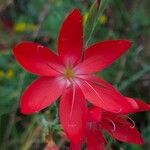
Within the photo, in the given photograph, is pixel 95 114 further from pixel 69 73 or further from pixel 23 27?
pixel 23 27

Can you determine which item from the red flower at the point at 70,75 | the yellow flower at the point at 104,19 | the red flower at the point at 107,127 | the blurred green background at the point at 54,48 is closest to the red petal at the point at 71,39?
the red flower at the point at 70,75

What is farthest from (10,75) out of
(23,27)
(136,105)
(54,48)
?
(136,105)

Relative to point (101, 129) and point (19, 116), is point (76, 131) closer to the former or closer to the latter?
point (101, 129)

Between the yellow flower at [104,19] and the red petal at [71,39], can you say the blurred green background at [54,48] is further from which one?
the red petal at [71,39]

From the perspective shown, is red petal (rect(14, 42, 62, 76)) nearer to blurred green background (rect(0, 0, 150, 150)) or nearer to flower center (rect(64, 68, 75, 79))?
flower center (rect(64, 68, 75, 79))

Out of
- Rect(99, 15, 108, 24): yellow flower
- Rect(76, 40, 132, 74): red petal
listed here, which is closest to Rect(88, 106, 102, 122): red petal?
Rect(76, 40, 132, 74): red petal

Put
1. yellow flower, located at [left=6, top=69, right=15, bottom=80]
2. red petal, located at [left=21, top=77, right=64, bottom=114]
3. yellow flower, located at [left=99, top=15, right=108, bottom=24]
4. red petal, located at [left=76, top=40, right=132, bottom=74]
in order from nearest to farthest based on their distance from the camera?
red petal, located at [left=21, top=77, right=64, bottom=114] < red petal, located at [left=76, top=40, right=132, bottom=74] < yellow flower, located at [left=6, top=69, right=15, bottom=80] < yellow flower, located at [left=99, top=15, right=108, bottom=24]

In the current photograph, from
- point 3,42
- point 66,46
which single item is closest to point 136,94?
point 3,42
